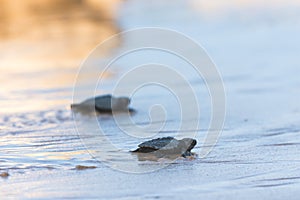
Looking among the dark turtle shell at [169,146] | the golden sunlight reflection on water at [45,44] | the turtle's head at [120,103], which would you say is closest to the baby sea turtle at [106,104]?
the turtle's head at [120,103]

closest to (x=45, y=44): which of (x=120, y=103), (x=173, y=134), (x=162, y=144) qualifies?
(x=120, y=103)

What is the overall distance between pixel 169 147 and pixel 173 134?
135 cm

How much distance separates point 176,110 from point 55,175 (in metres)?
3.35

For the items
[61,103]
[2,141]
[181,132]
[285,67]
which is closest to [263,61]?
[285,67]

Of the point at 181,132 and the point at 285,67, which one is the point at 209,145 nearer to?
the point at 181,132

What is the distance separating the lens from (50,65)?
12.8 meters

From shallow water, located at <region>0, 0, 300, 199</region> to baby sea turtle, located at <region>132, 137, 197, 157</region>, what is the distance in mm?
147

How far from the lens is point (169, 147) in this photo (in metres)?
6.18

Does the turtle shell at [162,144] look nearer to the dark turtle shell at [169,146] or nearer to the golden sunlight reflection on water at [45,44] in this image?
the dark turtle shell at [169,146]

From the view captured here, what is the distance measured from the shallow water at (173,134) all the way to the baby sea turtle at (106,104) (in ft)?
0.78

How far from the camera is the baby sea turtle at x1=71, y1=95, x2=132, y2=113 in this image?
28.9 ft

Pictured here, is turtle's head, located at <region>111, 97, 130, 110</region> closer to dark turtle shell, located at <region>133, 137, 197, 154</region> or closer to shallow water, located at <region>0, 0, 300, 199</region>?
shallow water, located at <region>0, 0, 300, 199</region>

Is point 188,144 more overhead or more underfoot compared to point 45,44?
more underfoot

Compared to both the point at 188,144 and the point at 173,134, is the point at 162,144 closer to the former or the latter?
the point at 188,144
